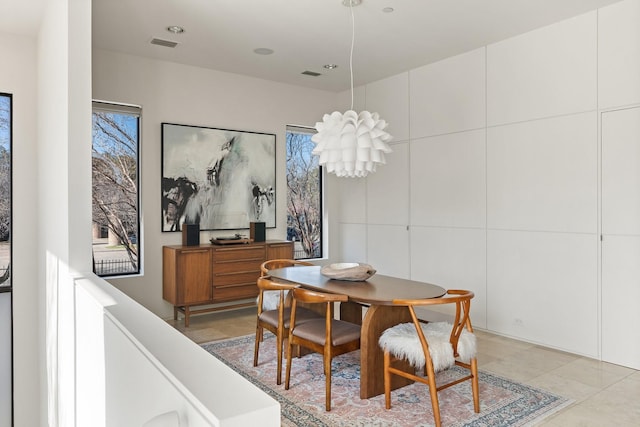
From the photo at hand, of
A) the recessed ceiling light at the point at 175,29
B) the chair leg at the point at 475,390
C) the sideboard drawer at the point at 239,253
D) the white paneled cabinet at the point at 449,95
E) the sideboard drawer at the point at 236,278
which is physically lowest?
the chair leg at the point at 475,390

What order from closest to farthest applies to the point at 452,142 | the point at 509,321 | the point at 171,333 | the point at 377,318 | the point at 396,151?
the point at 171,333 → the point at 377,318 → the point at 509,321 → the point at 452,142 → the point at 396,151

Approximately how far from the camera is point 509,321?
4574 millimetres

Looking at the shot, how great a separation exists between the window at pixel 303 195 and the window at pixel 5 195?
3.16 metres

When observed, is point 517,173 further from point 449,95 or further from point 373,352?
point 373,352

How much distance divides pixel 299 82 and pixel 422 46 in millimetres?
1894

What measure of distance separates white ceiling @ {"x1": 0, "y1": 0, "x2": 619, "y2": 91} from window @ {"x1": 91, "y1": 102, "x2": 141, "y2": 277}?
75 centimetres

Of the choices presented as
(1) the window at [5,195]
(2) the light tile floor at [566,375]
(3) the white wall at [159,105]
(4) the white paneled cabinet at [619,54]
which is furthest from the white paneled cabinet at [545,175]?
(1) the window at [5,195]

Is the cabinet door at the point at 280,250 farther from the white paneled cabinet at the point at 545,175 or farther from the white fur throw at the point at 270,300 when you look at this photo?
the white paneled cabinet at the point at 545,175

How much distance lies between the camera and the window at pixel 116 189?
483cm

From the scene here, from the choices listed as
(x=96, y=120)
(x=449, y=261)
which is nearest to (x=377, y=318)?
(x=449, y=261)

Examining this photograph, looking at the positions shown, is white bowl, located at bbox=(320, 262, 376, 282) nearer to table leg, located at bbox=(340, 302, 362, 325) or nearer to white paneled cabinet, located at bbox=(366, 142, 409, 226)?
table leg, located at bbox=(340, 302, 362, 325)

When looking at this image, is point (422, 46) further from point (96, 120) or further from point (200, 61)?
point (96, 120)

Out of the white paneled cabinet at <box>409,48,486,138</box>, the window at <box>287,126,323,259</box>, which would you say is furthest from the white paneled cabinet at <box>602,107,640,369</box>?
the window at <box>287,126,323,259</box>

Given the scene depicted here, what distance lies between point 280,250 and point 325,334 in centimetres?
256
